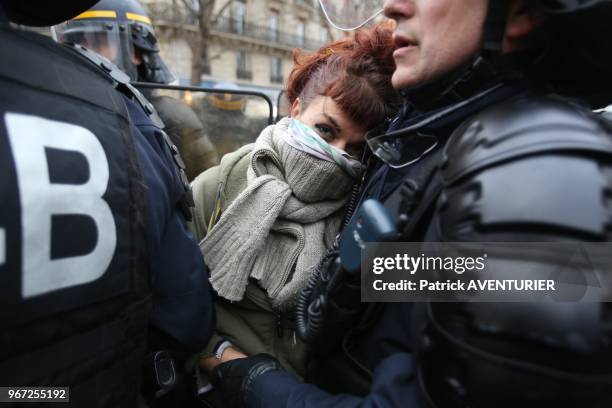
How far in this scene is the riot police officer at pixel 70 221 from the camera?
0.64 metres

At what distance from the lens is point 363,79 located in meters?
1.52

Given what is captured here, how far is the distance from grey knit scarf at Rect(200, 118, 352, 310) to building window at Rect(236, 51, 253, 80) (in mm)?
22135

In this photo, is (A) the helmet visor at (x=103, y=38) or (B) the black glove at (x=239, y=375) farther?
(A) the helmet visor at (x=103, y=38)

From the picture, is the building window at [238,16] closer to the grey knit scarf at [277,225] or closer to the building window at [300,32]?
the building window at [300,32]

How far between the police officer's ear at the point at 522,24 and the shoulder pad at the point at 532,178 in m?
0.23

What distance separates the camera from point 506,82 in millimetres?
816

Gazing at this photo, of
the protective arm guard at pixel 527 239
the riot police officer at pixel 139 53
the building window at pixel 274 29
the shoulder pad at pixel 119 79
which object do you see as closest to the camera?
the protective arm guard at pixel 527 239

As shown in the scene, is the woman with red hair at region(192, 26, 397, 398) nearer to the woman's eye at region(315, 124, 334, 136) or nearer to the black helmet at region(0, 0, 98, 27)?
the woman's eye at region(315, 124, 334, 136)

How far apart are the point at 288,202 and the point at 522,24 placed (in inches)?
34.8

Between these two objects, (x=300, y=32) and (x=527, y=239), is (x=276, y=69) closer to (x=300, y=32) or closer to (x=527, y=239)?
(x=300, y=32)

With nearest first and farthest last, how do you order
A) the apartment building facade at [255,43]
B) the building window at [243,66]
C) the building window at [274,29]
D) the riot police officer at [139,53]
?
the riot police officer at [139,53], the apartment building facade at [255,43], the building window at [243,66], the building window at [274,29]

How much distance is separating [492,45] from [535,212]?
1.47ft

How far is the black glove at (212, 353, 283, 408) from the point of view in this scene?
1.10 meters

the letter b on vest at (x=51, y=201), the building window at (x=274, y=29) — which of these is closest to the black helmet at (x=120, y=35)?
the letter b on vest at (x=51, y=201)
